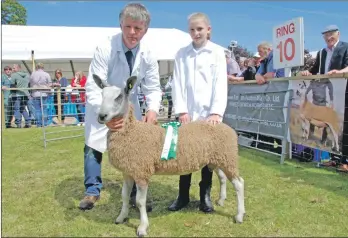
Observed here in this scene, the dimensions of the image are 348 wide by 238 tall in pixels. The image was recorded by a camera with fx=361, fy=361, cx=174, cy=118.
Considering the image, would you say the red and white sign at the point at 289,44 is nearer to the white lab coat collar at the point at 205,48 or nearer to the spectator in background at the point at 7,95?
the white lab coat collar at the point at 205,48

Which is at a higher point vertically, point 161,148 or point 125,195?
point 161,148

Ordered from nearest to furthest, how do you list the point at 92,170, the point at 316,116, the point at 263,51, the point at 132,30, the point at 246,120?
the point at 132,30, the point at 92,170, the point at 316,116, the point at 263,51, the point at 246,120

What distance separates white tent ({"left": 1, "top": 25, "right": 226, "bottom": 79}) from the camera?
15.9 meters

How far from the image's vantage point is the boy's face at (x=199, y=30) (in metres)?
4.04

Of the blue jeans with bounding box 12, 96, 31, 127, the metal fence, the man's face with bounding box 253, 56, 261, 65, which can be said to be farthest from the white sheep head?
the blue jeans with bounding box 12, 96, 31, 127

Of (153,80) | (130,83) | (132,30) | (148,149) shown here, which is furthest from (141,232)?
(132,30)

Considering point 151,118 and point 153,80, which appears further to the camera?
point 153,80

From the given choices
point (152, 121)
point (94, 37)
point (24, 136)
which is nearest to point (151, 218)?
point (152, 121)

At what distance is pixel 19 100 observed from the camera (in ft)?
42.8

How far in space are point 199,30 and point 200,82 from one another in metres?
0.60

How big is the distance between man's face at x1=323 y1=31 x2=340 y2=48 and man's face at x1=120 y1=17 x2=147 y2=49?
425 cm

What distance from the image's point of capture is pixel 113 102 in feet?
11.4

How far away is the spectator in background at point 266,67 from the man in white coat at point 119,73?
13.7 ft

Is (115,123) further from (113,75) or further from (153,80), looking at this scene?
(153,80)
